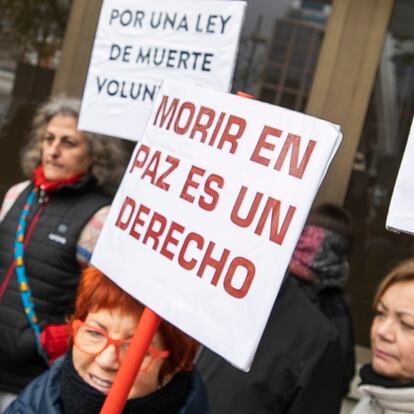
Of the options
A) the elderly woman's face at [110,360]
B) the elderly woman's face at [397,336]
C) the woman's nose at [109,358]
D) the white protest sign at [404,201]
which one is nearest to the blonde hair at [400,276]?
the elderly woman's face at [397,336]

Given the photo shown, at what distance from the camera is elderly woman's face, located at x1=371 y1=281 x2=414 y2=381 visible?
6.79 ft

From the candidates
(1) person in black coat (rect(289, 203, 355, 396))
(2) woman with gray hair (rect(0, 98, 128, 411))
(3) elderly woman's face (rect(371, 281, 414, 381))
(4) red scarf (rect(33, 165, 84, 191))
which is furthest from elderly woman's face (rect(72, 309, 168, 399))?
(1) person in black coat (rect(289, 203, 355, 396))

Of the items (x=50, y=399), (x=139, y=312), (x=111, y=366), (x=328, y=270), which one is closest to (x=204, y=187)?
(x=139, y=312)

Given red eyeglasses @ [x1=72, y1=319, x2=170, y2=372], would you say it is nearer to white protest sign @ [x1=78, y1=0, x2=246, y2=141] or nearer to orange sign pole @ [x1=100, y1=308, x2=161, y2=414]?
orange sign pole @ [x1=100, y1=308, x2=161, y2=414]

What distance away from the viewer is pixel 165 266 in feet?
5.51

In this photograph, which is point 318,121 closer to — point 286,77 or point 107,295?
point 107,295

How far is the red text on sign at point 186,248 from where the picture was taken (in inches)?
59.4

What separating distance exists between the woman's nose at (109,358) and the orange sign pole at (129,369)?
0.13 metres

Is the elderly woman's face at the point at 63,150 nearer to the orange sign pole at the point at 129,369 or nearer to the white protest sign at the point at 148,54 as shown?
the white protest sign at the point at 148,54

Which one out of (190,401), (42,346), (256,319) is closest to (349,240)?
(42,346)

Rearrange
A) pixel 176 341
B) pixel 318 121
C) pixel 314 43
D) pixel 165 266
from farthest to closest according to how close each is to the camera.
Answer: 1. pixel 314 43
2. pixel 176 341
3. pixel 165 266
4. pixel 318 121

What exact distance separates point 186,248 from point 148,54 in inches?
→ 60.0

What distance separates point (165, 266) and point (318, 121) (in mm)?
506

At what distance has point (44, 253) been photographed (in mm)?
2791
